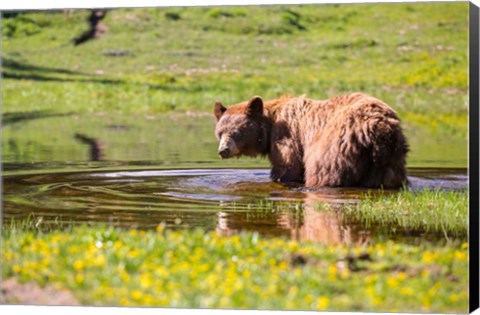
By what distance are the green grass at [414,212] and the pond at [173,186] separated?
0.63ft

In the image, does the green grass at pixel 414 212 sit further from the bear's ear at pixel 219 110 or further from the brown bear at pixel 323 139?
the bear's ear at pixel 219 110

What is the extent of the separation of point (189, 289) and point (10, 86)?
22.1 m

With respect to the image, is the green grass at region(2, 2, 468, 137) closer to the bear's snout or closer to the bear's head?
the bear's head

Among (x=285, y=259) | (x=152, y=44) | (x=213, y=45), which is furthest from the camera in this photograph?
(x=152, y=44)

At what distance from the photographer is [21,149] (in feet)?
68.5

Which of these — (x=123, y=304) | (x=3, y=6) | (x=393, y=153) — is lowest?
(x=123, y=304)

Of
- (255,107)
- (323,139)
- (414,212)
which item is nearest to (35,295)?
(414,212)

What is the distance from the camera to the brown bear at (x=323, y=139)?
13.7m

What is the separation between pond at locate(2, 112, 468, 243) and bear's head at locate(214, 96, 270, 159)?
54 centimetres

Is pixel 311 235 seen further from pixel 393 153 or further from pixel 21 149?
pixel 21 149

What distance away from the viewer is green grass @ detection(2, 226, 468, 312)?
30.8 ft

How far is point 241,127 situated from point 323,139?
1.39m

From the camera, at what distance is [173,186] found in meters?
14.8

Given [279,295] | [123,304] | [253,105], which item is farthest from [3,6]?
[279,295]
